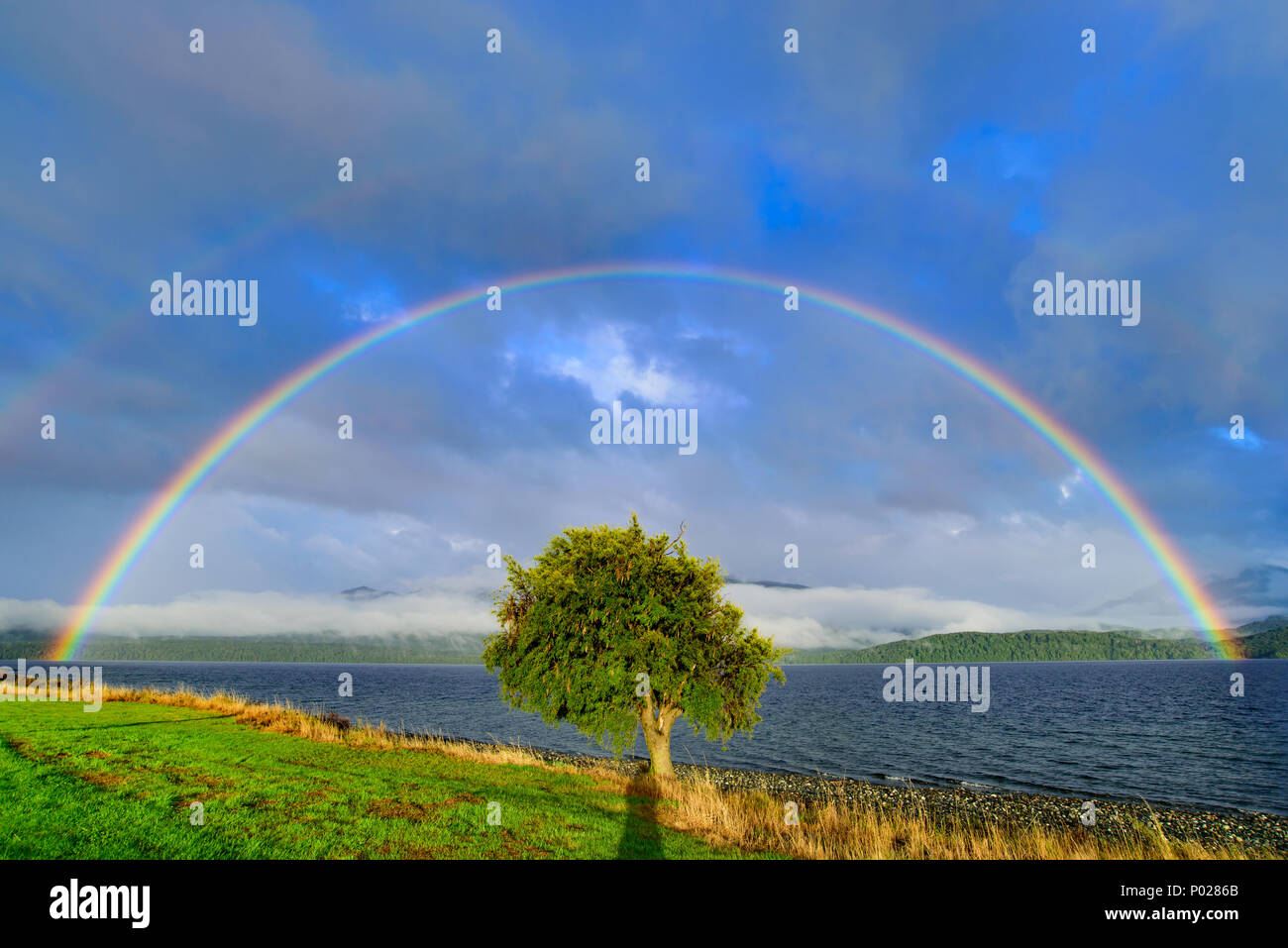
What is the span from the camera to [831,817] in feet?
66.9

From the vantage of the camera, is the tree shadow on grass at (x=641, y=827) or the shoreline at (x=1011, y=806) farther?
the shoreline at (x=1011, y=806)

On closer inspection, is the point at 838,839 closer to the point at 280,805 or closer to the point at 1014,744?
the point at 280,805

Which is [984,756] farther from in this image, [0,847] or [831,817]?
[0,847]

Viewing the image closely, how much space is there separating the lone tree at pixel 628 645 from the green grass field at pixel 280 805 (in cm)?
326

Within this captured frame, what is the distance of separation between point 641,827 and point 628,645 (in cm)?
904

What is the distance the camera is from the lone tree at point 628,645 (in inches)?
995

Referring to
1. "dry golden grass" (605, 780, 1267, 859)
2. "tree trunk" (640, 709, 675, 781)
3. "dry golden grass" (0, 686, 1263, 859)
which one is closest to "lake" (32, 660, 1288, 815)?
"dry golden grass" (0, 686, 1263, 859)

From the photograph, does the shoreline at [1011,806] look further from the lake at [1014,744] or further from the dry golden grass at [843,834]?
the lake at [1014,744]

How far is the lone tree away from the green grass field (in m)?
3.26

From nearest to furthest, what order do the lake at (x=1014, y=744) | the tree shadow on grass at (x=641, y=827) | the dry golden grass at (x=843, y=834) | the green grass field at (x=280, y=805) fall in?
the green grass field at (x=280, y=805), the tree shadow on grass at (x=641, y=827), the dry golden grass at (x=843, y=834), the lake at (x=1014, y=744)

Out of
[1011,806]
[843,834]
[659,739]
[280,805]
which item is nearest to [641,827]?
[843,834]

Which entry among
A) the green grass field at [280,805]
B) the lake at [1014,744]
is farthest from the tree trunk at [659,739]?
the lake at [1014,744]

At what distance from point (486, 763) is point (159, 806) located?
15.4 meters
